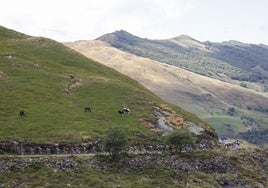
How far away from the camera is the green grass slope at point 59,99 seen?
262 ft

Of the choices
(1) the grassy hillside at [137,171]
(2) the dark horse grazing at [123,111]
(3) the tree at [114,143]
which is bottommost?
(1) the grassy hillside at [137,171]

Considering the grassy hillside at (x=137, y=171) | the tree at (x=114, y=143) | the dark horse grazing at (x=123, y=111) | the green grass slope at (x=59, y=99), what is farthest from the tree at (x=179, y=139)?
the dark horse grazing at (x=123, y=111)

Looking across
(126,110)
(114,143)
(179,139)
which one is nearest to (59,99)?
(126,110)

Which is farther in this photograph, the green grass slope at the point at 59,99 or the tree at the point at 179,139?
the green grass slope at the point at 59,99

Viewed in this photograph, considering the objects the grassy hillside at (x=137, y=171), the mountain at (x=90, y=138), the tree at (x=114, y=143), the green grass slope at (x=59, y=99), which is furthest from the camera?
the green grass slope at (x=59, y=99)

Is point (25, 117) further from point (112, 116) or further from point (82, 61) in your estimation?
point (82, 61)

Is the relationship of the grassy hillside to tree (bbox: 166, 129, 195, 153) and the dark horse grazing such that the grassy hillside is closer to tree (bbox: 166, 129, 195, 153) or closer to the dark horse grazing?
tree (bbox: 166, 129, 195, 153)

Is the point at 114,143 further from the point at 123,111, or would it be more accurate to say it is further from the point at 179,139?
the point at 123,111

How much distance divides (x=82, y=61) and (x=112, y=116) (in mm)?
60553

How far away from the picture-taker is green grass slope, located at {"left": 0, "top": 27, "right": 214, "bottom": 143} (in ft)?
262

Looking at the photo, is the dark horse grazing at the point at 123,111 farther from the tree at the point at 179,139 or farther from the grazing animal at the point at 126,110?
the tree at the point at 179,139

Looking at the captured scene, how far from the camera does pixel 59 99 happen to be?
10231cm

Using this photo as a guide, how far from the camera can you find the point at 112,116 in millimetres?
96250

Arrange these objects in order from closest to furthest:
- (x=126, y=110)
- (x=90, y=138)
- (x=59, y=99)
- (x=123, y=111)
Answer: (x=90, y=138)
(x=123, y=111)
(x=126, y=110)
(x=59, y=99)
